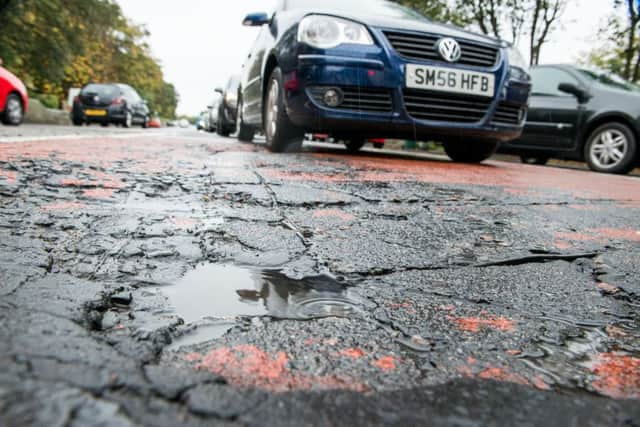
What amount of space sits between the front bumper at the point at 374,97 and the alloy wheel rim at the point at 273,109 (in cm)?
31

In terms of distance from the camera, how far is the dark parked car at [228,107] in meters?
8.94

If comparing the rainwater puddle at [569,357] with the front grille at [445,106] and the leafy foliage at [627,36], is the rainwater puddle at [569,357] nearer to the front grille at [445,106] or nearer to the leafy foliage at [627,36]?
the front grille at [445,106]

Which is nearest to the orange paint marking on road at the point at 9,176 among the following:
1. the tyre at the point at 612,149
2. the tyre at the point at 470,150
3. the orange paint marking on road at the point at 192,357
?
the orange paint marking on road at the point at 192,357

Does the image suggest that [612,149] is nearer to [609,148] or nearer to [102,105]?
[609,148]

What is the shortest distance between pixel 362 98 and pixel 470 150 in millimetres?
1765

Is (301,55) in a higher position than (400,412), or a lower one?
higher

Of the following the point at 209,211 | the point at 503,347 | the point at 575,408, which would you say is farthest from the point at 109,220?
the point at 575,408

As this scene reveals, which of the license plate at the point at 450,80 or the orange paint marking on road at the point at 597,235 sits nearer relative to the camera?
the orange paint marking on road at the point at 597,235

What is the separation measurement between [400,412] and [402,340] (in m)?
0.24

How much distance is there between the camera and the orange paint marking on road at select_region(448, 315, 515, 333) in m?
0.95

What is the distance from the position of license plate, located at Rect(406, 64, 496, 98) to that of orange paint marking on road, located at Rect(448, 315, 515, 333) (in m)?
3.11

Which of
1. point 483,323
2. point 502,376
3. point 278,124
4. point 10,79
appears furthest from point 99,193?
point 10,79

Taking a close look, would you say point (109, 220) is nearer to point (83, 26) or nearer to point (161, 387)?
point (161, 387)

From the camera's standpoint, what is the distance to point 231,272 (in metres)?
1.20
